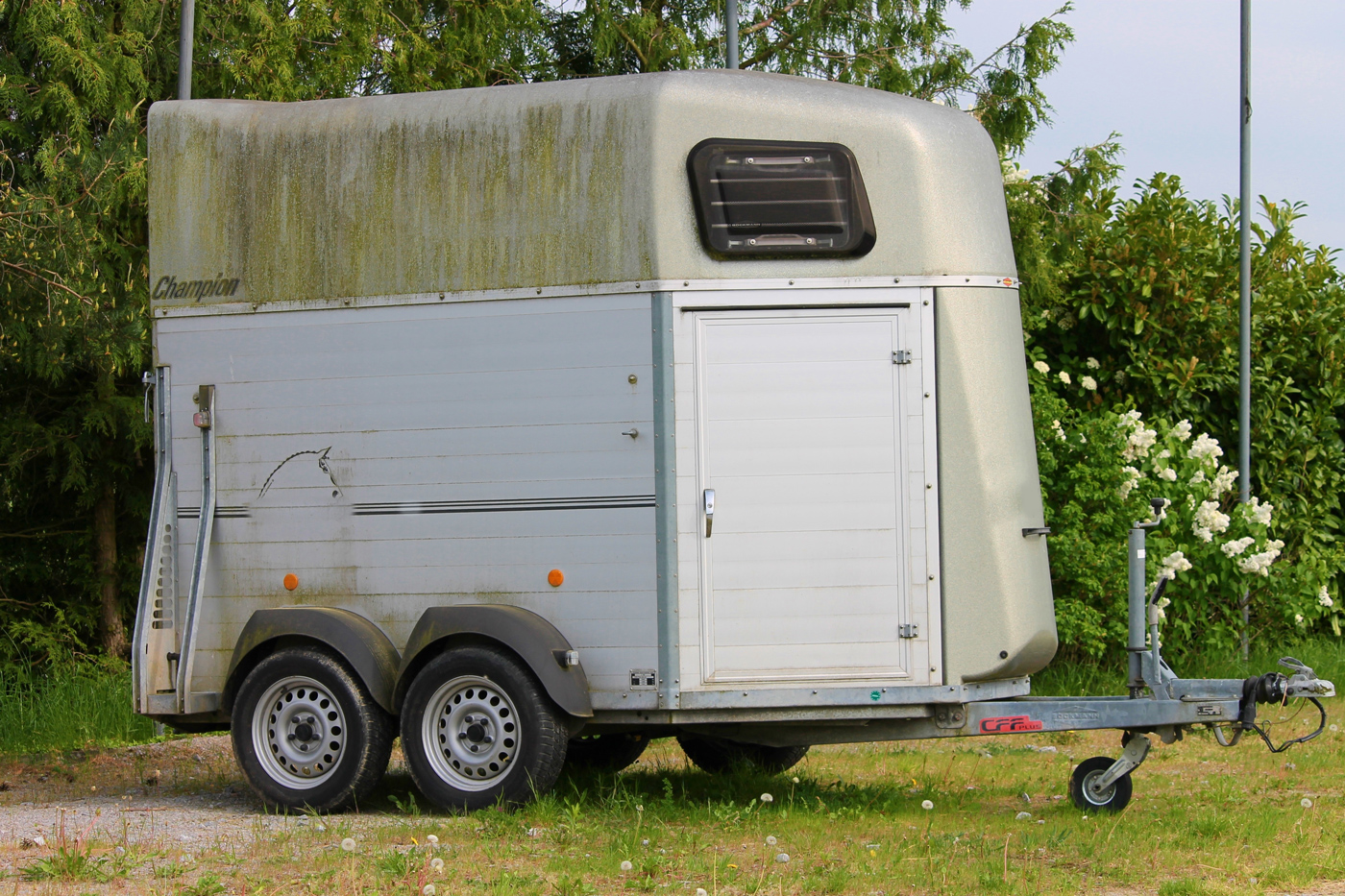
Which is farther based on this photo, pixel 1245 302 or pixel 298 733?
pixel 1245 302

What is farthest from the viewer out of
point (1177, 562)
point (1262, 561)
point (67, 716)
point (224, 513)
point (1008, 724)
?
point (1262, 561)

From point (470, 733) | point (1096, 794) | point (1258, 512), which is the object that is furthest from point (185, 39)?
point (1258, 512)

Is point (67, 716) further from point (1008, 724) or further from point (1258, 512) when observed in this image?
point (1258, 512)

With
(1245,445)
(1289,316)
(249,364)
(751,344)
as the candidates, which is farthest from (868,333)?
(1289,316)

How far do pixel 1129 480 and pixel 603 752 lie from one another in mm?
5024

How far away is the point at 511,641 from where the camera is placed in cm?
695

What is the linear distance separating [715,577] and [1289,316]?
343 inches

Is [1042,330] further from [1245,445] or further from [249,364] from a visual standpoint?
[249,364]

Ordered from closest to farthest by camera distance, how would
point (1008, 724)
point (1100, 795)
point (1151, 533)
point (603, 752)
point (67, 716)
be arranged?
point (1008, 724), point (1100, 795), point (603, 752), point (67, 716), point (1151, 533)

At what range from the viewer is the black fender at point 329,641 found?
7180mm

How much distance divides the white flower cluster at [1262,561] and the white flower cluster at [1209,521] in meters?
0.32

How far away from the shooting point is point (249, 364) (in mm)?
7621

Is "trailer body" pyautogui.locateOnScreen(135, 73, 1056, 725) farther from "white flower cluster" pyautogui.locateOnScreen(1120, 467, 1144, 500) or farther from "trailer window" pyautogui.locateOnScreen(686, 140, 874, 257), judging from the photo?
"white flower cluster" pyautogui.locateOnScreen(1120, 467, 1144, 500)

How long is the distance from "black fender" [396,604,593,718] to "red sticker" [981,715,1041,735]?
186 centimetres
